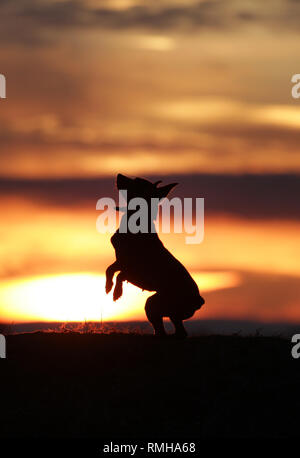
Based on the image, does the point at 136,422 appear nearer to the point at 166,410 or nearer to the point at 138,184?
the point at 166,410

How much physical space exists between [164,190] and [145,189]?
35cm

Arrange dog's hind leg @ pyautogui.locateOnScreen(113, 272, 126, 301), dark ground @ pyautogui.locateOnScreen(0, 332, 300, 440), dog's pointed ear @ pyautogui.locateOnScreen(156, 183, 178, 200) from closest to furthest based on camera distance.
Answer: dark ground @ pyautogui.locateOnScreen(0, 332, 300, 440) < dog's pointed ear @ pyautogui.locateOnScreen(156, 183, 178, 200) < dog's hind leg @ pyautogui.locateOnScreen(113, 272, 126, 301)

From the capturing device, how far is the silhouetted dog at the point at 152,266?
79.7 feet

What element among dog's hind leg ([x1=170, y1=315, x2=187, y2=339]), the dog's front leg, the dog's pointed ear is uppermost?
the dog's pointed ear

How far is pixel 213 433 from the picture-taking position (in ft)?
70.8

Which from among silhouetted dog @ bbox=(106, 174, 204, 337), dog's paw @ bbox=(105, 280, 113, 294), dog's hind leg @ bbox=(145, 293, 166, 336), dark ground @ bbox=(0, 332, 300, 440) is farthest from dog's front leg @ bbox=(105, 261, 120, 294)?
dark ground @ bbox=(0, 332, 300, 440)

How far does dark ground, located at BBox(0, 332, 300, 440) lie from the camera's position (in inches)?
857

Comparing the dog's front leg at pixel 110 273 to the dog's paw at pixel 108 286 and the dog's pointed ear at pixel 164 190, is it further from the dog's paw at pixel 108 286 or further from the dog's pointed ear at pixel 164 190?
the dog's pointed ear at pixel 164 190

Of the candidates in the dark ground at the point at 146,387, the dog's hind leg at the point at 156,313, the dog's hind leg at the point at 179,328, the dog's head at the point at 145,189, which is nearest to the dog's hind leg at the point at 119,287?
the dog's hind leg at the point at 156,313

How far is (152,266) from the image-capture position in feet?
79.5

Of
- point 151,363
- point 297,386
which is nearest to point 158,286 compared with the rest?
point 151,363

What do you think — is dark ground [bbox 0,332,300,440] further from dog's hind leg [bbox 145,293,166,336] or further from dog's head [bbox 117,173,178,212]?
dog's head [bbox 117,173,178,212]

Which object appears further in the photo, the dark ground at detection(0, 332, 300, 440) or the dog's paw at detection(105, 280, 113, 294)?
the dog's paw at detection(105, 280, 113, 294)
